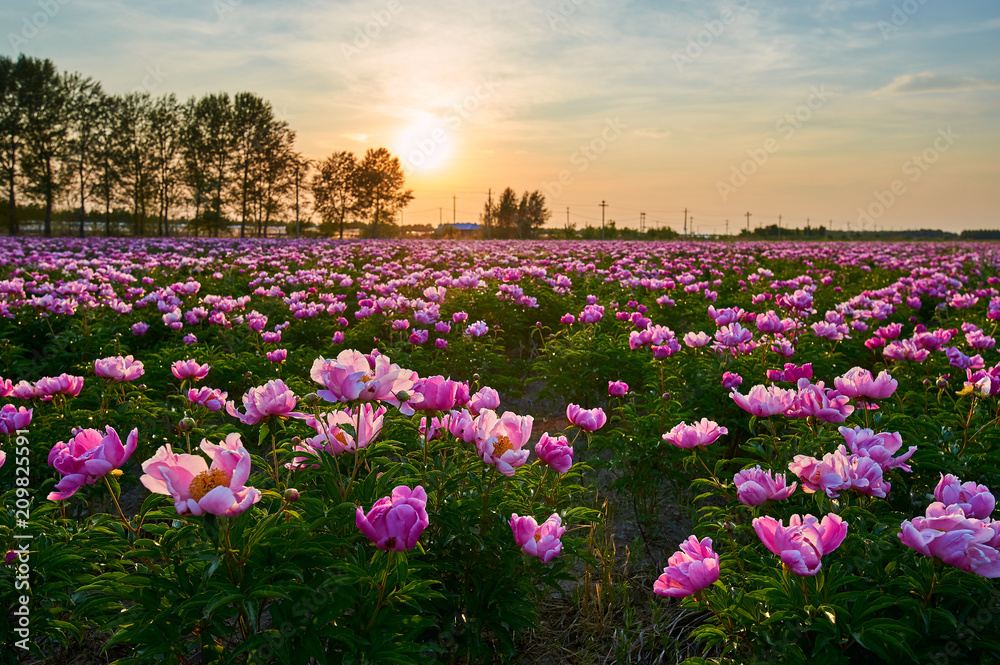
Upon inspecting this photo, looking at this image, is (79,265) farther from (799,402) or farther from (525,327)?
(799,402)

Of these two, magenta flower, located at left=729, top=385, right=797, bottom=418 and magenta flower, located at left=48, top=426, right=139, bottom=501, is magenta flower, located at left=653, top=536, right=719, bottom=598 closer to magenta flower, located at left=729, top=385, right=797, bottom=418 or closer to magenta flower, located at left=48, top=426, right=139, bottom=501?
magenta flower, located at left=729, top=385, right=797, bottom=418

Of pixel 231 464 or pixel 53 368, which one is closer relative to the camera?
pixel 231 464

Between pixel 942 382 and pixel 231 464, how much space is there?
144 inches

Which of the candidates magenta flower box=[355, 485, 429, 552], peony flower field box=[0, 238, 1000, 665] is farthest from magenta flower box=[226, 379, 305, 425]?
magenta flower box=[355, 485, 429, 552]

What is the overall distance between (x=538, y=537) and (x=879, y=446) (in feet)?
3.78

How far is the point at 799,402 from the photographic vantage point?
7.41ft

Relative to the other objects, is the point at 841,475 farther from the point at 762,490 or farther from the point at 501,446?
the point at 501,446

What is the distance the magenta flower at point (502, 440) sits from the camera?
1761 millimetres

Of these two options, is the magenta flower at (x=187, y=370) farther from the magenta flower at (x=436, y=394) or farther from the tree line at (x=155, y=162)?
the tree line at (x=155, y=162)

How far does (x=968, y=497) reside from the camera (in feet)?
5.30

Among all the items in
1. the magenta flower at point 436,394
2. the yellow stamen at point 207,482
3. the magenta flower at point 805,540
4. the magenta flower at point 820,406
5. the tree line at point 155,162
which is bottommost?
the magenta flower at point 805,540

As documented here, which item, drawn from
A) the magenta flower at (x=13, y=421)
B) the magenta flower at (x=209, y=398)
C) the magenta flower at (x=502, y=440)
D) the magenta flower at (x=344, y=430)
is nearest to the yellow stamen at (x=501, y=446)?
the magenta flower at (x=502, y=440)

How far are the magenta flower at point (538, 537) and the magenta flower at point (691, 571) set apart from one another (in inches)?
12.6

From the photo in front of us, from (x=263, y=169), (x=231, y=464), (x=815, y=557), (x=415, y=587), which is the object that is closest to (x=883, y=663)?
(x=815, y=557)
